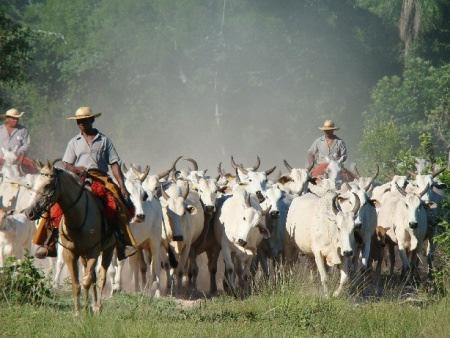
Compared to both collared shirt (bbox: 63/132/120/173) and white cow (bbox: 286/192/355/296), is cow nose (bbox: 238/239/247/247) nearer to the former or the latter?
white cow (bbox: 286/192/355/296)

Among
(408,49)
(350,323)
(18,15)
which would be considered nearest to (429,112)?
(408,49)

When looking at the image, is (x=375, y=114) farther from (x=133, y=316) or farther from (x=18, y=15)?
(x=133, y=316)

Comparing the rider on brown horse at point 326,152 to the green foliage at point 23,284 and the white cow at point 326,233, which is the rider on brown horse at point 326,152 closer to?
the white cow at point 326,233

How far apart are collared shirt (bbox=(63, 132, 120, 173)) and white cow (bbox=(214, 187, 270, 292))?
13.7ft

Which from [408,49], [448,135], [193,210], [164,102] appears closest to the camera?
[193,210]

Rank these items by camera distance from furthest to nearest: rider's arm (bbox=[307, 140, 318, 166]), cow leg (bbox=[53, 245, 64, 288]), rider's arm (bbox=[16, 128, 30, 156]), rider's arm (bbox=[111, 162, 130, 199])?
rider's arm (bbox=[307, 140, 318, 166]) < rider's arm (bbox=[16, 128, 30, 156]) < cow leg (bbox=[53, 245, 64, 288]) < rider's arm (bbox=[111, 162, 130, 199])

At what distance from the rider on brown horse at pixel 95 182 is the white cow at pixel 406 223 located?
275 inches

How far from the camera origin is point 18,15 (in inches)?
1982

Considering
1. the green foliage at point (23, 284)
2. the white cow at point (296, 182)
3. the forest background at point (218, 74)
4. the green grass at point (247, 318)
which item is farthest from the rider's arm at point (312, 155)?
the forest background at point (218, 74)

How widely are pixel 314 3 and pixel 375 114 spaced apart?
6.27 metres

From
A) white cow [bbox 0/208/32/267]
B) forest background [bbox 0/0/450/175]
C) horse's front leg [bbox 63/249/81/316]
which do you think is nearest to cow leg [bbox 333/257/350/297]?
horse's front leg [bbox 63/249/81/316]

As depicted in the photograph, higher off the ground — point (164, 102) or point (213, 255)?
point (164, 102)

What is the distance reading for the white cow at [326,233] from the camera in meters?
16.9

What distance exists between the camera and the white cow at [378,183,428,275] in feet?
64.2
